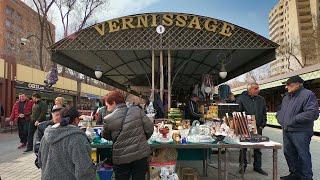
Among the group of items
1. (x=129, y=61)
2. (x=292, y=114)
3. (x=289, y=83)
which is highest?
(x=129, y=61)

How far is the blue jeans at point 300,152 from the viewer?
6.36m

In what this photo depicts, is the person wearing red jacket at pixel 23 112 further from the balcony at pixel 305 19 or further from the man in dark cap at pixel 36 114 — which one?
the balcony at pixel 305 19

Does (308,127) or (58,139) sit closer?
(58,139)

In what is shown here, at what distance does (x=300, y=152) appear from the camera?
6.39 metres

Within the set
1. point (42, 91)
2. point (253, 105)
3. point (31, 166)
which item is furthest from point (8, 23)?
point (253, 105)

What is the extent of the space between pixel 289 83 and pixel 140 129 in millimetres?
2805

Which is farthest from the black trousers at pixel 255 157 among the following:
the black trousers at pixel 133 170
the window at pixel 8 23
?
the window at pixel 8 23

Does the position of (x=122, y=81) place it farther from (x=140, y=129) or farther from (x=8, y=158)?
(x=140, y=129)

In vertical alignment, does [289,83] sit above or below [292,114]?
above

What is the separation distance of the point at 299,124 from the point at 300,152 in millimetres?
432

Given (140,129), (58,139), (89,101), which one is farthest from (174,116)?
(89,101)

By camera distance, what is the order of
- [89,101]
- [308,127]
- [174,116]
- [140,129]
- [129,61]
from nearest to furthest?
[140,129] → [308,127] → [174,116] → [129,61] → [89,101]

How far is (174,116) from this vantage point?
8.36m

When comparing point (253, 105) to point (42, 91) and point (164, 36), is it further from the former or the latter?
point (42, 91)
